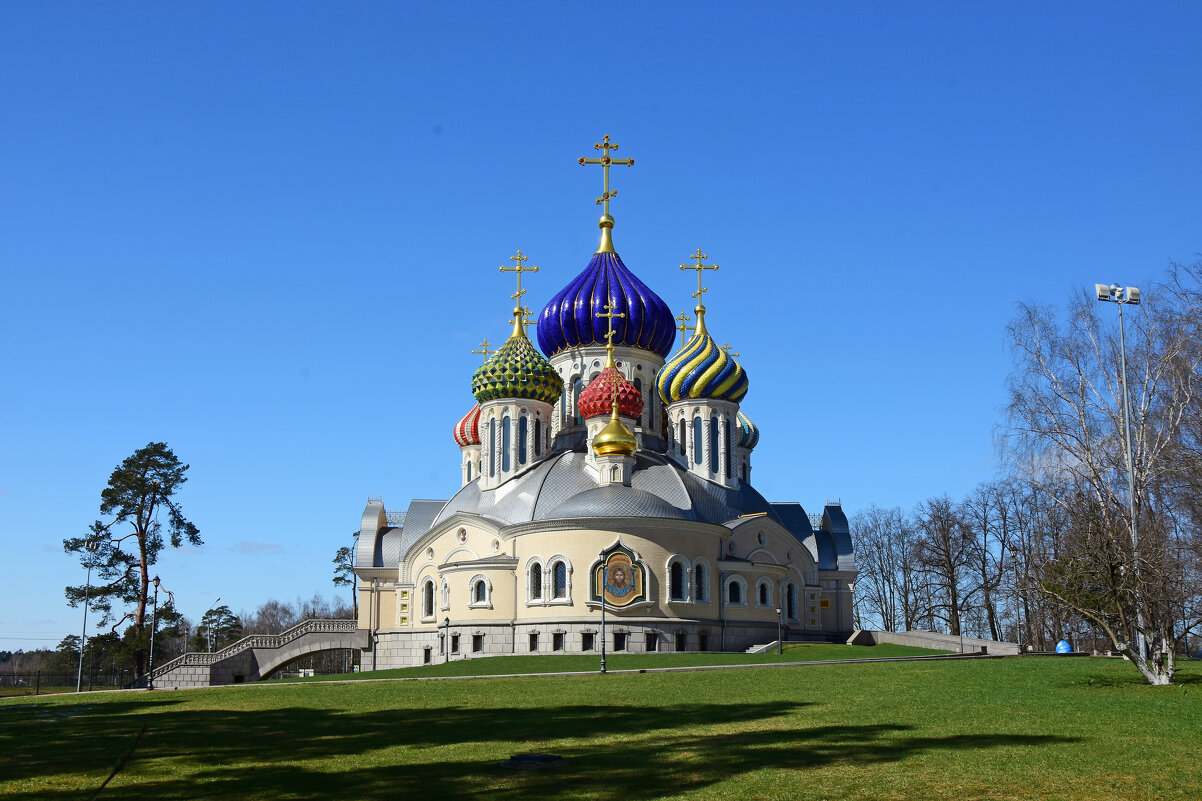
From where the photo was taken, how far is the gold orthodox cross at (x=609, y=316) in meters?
50.2

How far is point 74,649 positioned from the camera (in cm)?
5803

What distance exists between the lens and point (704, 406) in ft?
163

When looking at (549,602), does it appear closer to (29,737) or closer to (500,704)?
(500,704)

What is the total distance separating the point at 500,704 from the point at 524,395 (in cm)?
2796

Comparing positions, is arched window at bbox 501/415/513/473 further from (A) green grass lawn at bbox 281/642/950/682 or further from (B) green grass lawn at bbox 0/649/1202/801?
(B) green grass lawn at bbox 0/649/1202/801

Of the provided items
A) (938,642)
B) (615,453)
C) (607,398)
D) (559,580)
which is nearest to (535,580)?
(559,580)

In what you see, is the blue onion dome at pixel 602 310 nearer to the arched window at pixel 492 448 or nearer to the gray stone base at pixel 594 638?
the arched window at pixel 492 448

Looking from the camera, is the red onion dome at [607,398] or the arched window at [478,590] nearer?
the arched window at [478,590]

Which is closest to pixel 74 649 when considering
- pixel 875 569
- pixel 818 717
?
pixel 875 569

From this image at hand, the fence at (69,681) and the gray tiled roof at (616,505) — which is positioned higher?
the gray tiled roof at (616,505)

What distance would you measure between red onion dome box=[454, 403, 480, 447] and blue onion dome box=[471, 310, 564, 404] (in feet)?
18.1

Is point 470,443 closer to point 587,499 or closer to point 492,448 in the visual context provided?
point 492,448

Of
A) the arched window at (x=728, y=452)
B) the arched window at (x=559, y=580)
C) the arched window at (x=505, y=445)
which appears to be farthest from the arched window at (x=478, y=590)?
the arched window at (x=728, y=452)

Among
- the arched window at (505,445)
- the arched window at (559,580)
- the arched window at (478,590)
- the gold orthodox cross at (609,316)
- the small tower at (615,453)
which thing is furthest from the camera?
the gold orthodox cross at (609,316)
